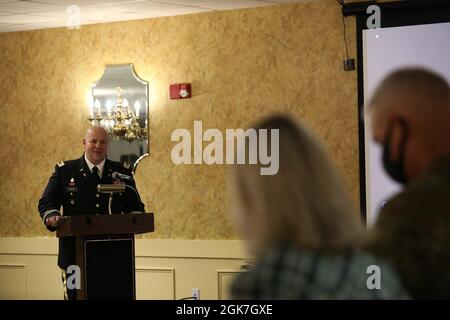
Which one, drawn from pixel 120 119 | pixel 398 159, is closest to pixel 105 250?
pixel 120 119

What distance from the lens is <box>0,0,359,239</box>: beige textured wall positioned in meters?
5.58

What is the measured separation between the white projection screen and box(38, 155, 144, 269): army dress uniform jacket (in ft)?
5.04

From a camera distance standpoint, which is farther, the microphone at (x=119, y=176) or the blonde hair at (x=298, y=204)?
the microphone at (x=119, y=176)

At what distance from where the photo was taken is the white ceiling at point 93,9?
5582 millimetres

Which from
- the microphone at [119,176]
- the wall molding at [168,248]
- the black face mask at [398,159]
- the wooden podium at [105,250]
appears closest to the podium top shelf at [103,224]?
the wooden podium at [105,250]

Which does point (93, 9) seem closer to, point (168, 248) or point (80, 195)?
point (80, 195)

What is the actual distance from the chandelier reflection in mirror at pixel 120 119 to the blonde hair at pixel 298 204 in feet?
16.0

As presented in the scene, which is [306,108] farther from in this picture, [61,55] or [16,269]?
[16,269]

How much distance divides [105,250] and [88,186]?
0.60 meters

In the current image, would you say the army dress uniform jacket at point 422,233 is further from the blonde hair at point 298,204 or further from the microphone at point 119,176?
the microphone at point 119,176

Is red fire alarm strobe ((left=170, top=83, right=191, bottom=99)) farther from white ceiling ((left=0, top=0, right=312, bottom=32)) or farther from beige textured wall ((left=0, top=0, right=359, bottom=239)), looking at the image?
white ceiling ((left=0, top=0, right=312, bottom=32))

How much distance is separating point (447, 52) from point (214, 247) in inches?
81.0

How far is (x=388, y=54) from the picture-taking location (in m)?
5.45

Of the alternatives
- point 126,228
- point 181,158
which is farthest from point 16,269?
point 126,228
